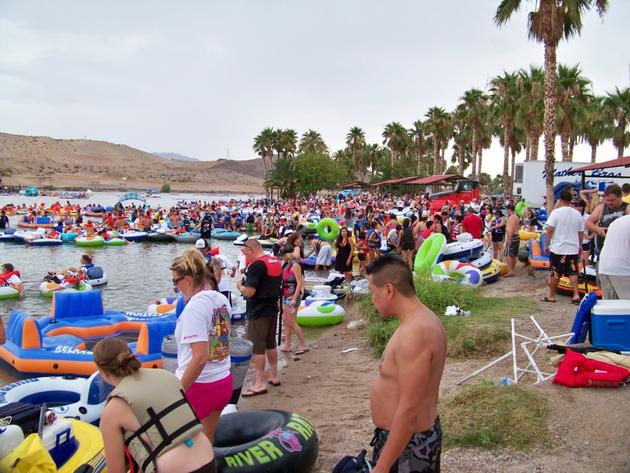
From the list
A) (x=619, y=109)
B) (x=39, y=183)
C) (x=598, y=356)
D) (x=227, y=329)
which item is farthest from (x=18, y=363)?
(x=39, y=183)

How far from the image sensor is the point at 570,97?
29016 millimetres

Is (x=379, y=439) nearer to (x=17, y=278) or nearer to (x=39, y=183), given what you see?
(x=17, y=278)

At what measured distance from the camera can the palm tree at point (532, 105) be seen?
29641 mm

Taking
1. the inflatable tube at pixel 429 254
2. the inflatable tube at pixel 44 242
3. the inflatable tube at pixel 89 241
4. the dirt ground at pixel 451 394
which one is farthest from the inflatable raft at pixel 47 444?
the inflatable tube at pixel 44 242

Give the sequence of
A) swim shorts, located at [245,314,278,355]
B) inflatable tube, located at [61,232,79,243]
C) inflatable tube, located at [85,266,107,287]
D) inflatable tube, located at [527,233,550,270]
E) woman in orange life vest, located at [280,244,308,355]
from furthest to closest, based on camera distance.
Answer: inflatable tube, located at [61,232,79,243] < inflatable tube, located at [85,266,107,287] < inflatable tube, located at [527,233,550,270] < woman in orange life vest, located at [280,244,308,355] < swim shorts, located at [245,314,278,355]

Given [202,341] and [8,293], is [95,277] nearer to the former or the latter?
[8,293]

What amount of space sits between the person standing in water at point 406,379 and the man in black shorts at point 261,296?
11.2ft

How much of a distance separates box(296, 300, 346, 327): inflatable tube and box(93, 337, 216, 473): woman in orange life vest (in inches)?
305

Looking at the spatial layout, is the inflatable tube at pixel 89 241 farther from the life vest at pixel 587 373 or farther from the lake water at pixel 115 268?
the life vest at pixel 587 373

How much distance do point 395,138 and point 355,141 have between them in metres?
10.2

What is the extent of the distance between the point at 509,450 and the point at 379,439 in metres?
1.93

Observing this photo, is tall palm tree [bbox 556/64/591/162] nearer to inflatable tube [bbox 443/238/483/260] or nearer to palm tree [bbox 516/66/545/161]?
palm tree [bbox 516/66/545/161]

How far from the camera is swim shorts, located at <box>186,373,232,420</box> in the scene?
3678 mm

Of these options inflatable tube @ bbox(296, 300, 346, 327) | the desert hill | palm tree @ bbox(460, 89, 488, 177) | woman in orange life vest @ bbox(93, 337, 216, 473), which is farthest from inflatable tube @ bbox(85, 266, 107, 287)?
the desert hill
